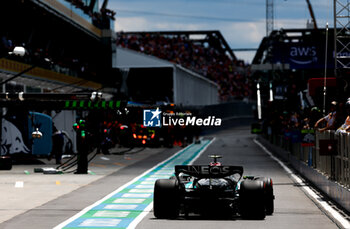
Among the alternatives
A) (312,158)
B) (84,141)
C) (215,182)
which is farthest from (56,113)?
(215,182)

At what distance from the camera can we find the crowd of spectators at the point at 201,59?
87756 mm

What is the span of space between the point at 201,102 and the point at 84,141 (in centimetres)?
4702

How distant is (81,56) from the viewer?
66.8 m

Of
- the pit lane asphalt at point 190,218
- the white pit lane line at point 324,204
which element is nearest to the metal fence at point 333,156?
the white pit lane line at point 324,204

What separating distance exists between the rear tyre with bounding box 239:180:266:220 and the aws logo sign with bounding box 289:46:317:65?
48195 millimetres

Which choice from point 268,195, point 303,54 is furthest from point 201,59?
point 268,195

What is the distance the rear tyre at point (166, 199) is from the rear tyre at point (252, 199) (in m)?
1.11

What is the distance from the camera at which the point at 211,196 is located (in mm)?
14758

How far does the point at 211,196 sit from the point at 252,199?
69cm

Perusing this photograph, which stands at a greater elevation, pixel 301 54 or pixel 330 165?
pixel 301 54

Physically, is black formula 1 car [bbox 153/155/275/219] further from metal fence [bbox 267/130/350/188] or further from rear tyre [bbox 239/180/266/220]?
metal fence [bbox 267/130/350/188]

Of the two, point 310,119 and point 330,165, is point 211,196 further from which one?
point 310,119

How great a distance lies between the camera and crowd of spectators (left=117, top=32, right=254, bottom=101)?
288 feet

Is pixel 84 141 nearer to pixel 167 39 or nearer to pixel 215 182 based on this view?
pixel 215 182
